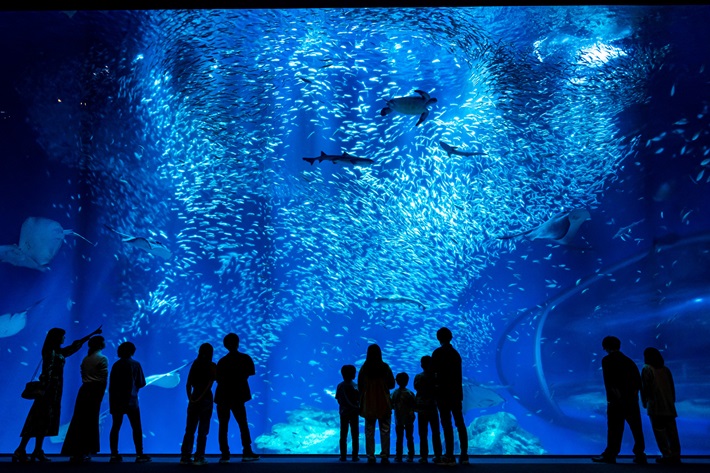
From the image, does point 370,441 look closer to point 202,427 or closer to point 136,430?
point 202,427

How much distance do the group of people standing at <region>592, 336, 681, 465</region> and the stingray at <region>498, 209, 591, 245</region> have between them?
856 cm

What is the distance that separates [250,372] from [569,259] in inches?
505

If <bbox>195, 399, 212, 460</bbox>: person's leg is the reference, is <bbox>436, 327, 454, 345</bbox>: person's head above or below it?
above

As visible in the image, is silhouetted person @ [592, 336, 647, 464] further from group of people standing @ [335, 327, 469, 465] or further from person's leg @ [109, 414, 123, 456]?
person's leg @ [109, 414, 123, 456]

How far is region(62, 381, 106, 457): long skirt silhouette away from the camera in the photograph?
4926mm

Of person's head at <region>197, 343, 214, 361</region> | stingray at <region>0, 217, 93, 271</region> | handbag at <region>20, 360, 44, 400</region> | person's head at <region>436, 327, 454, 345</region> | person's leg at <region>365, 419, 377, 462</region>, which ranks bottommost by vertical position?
person's leg at <region>365, 419, 377, 462</region>

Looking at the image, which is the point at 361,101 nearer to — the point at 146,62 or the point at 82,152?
the point at 146,62

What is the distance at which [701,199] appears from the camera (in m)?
12.6

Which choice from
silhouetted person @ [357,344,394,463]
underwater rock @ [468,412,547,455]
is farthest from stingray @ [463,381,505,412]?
silhouetted person @ [357,344,394,463]

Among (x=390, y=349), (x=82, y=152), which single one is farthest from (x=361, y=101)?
(x=390, y=349)

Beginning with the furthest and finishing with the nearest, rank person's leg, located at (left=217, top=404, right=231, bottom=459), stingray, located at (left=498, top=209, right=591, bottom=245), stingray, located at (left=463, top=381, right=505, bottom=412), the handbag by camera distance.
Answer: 1. stingray, located at (left=463, top=381, right=505, bottom=412)
2. stingray, located at (left=498, top=209, right=591, bottom=245)
3. person's leg, located at (left=217, top=404, right=231, bottom=459)
4. the handbag

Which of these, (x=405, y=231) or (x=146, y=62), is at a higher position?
(x=146, y=62)

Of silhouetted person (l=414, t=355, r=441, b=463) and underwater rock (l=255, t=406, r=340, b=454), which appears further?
underwater rock (l=255, t=406, r=340, b=454)

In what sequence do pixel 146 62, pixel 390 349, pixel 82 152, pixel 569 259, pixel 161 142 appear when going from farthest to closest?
pixel 390 349 → pixel 569 259 → pixel 161 142 → pixel 82 152 → pixel 146 62
